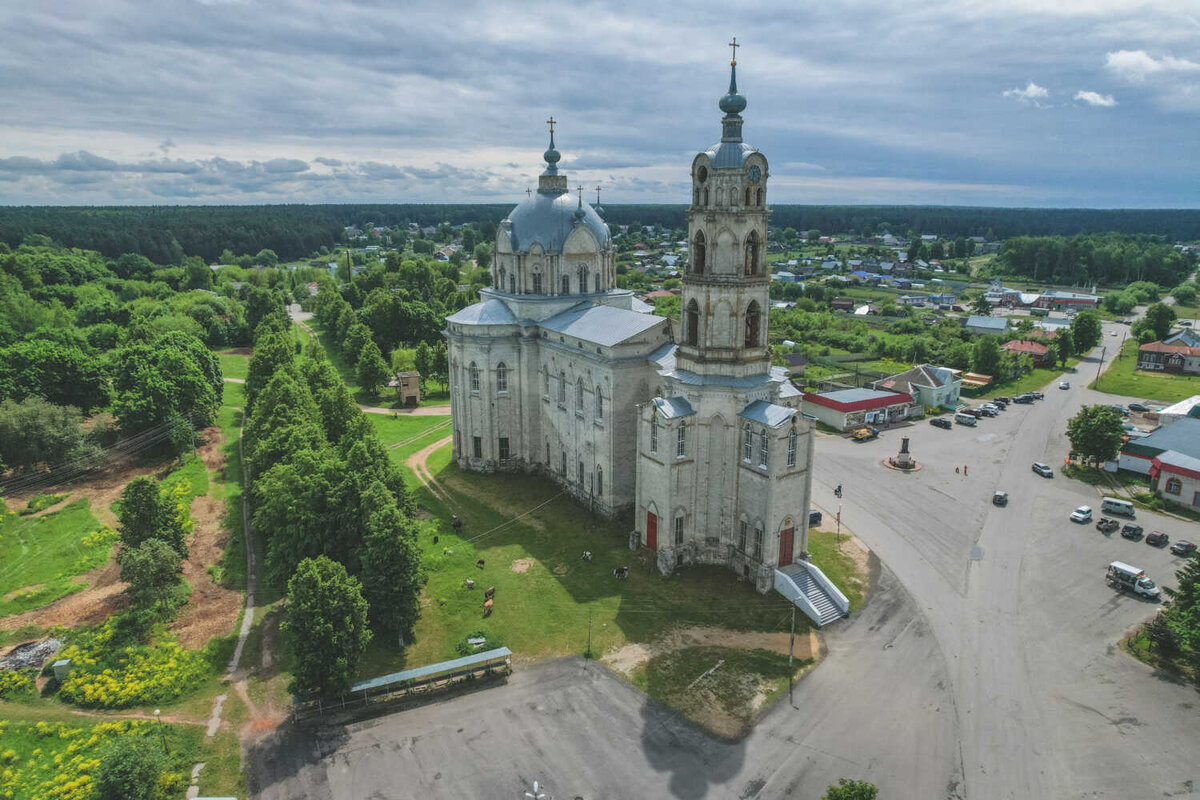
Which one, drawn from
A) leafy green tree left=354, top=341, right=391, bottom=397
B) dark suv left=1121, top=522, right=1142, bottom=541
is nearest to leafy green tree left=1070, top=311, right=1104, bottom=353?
dark suv left=1121, top=522, right=1142, bottom=541

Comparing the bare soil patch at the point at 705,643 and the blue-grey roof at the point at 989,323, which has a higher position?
the blue-grey roof at the point at 989,323

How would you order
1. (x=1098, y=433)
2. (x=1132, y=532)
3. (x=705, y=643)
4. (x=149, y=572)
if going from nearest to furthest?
(x=705, y=643)
(x=149, y=572)
(x=1132, y=532)
(x=1098, y=433)

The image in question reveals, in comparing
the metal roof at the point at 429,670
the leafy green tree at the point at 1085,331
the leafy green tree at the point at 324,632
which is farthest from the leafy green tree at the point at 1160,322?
the leafy green tree at the point at 324,632

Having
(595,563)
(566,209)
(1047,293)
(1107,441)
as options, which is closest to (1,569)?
(595,563)

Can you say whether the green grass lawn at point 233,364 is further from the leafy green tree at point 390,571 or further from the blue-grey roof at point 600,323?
the leafy green tree at point 390,571

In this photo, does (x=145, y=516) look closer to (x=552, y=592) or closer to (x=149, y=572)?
(x=149, y=572)

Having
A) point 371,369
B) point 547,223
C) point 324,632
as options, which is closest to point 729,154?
point 547,223
